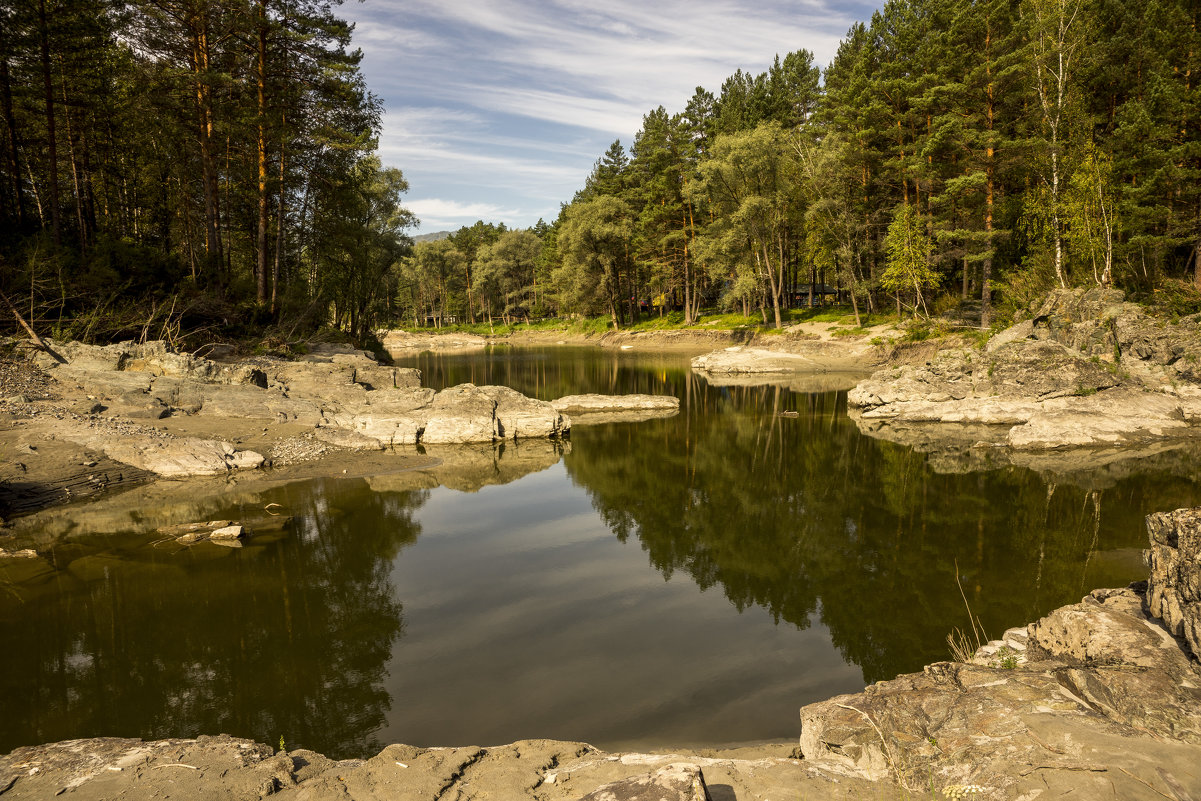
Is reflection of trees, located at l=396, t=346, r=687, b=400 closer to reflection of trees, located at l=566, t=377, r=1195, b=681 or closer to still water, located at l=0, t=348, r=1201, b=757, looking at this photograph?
reflection of trees, located at l=566, t=377, r=1195, b=681

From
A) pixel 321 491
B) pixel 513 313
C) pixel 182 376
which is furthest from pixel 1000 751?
pixel 513 313

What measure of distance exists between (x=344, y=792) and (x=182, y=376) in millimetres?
22606

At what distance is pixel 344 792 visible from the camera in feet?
18.2

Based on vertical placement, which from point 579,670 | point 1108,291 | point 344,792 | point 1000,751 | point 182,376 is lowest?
point 579,670

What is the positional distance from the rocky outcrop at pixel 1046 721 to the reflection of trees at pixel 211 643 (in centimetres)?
604

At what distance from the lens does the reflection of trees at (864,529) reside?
37.1 ft

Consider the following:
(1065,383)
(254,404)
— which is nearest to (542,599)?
(254,404)

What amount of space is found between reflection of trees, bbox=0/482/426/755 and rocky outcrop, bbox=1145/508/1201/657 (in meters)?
9.40

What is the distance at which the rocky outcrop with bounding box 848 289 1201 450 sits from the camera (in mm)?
23016

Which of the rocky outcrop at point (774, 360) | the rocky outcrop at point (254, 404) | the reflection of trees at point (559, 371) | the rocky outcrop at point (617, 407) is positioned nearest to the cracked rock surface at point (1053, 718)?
the rocky outcrop at point (254, 404)

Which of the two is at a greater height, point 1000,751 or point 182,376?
point 182,376

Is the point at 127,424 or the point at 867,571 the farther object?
the point at 127,424

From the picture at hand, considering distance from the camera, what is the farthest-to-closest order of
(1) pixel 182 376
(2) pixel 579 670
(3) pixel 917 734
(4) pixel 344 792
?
(1) pixel 182 376, (2) pixel 579 670, (3) pixel 917 734, (4) pixel 344 792

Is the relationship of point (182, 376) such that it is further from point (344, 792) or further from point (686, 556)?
point (344, 792)
